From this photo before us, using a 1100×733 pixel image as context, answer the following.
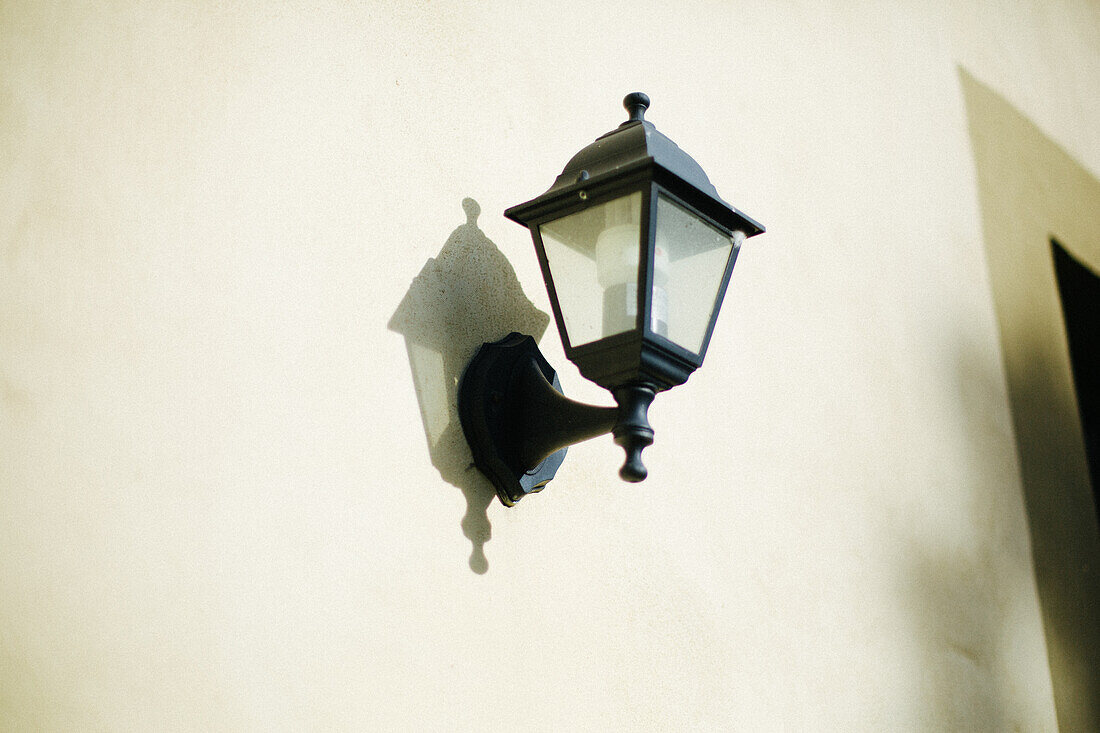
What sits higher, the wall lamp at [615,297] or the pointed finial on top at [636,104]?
the pointed finial on top at [636,104]

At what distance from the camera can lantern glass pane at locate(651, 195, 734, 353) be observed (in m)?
1.16

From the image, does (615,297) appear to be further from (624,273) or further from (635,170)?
(635,170)

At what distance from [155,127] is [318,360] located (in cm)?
32

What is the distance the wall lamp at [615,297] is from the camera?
1.15m

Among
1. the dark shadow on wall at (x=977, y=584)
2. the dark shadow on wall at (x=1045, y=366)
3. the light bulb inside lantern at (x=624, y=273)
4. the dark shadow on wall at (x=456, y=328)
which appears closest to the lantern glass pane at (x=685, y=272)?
the light bulb inside lantern at (x=624, y=273)

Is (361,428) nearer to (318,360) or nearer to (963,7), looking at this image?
(318,360)

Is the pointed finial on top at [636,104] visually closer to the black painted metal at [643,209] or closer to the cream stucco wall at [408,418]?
the black painted metal at [643,209]

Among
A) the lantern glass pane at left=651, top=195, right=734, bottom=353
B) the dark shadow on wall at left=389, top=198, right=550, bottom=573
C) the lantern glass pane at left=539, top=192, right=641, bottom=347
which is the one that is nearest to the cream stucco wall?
the dark shadow on wall at left=389, top=198, right=550, bottom=573

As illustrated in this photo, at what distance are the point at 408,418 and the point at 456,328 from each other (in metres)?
0.16

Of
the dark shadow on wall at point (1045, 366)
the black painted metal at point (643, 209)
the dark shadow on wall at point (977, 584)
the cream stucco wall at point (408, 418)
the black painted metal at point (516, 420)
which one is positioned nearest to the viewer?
the cream stucco wall at point (408, 418)

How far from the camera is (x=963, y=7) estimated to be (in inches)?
128

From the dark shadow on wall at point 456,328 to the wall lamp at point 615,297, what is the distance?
2cm

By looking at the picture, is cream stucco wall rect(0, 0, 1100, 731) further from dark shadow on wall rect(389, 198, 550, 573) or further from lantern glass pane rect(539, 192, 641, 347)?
lantern glass pane rect(539, 192, 641, 347)

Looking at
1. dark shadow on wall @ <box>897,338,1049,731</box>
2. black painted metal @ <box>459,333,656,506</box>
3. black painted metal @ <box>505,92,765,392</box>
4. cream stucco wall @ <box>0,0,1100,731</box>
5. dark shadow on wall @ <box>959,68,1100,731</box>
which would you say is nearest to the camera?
cream stucco wall @ <box>0,0,1100,731</box>
